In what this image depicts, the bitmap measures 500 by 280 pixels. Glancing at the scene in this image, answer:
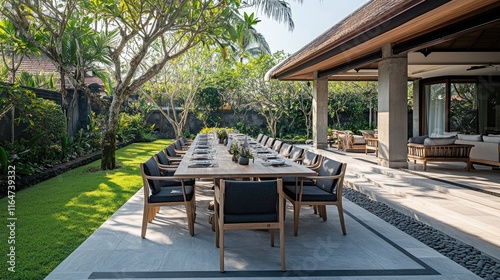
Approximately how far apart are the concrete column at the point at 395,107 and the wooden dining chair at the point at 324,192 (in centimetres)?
414

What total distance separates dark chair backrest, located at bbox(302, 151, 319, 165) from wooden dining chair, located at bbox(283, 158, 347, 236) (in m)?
0.57

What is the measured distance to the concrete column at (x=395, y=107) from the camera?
26.5 ft

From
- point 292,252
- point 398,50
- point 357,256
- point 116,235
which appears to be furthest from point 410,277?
point 398,50

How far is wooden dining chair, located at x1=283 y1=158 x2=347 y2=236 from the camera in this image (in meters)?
4.17

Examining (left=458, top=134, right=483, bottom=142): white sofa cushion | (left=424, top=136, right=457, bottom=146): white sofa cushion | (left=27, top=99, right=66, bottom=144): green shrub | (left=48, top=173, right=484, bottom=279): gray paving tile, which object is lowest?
(left=48, top=173, right=484, bottom=279): gray paving tile

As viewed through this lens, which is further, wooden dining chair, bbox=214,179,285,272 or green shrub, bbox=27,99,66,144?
green shrub, bbox=27,99,66,144

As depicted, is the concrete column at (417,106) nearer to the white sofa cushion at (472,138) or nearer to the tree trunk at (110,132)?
the white sofa cushion at (472,138)

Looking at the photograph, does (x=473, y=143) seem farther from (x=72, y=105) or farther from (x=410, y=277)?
(x=72, y=105)

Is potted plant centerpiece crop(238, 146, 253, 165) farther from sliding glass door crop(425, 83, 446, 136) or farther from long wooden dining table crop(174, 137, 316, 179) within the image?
sliding glass door crop(425, 83, 446, 136)

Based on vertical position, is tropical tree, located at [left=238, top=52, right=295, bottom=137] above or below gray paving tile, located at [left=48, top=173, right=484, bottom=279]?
above

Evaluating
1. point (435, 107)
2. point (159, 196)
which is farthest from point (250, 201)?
point (435, 107)

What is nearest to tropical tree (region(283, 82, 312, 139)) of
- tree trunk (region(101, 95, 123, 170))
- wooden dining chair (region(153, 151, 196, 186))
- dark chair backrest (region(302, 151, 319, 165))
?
tree trunk (region(101, 95, 123, 170))

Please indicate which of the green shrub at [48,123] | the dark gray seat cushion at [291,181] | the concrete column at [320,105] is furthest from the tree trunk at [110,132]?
the concrete column at [320,105]

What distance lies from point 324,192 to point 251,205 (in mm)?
1357
